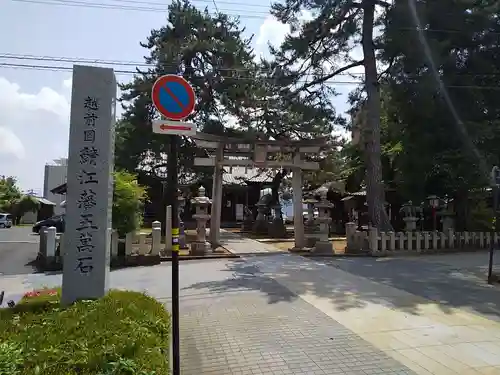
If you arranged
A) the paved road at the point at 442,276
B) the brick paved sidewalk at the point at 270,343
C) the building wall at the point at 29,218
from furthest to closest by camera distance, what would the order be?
Result: the building wall at the point at 29,218 → the paved road at the point at 442,276 → the brick paved sidewalk at the point at 270,343

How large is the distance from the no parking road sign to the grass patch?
87.4 inches

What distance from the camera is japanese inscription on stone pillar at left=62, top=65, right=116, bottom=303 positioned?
6250 mm

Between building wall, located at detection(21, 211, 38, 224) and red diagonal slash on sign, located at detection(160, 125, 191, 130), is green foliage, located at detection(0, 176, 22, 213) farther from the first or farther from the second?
red diagonal slash on sign, located at detection(160, 125, 191, 130)

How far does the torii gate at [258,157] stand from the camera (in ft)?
52.3

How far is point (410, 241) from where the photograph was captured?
15.2 meters

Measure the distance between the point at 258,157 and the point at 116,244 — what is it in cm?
629

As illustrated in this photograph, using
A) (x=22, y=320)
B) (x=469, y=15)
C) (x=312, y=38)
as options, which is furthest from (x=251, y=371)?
(x=469, y=15)

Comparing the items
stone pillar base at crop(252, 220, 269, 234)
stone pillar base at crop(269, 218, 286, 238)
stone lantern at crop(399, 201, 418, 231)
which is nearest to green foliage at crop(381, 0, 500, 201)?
stone lantern at crop(399, 201, 418, 231)

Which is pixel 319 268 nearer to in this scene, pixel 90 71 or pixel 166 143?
pixel 90 71

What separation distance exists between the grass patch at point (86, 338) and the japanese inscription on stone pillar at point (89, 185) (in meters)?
0.45

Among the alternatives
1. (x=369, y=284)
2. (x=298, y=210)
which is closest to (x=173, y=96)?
(x=369, y=284)

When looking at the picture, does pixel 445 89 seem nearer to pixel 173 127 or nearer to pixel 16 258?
pixel 173 127

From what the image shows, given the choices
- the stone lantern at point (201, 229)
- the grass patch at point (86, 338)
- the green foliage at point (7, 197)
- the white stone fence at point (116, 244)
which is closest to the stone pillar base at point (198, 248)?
the stone lantern at point (201, 229)

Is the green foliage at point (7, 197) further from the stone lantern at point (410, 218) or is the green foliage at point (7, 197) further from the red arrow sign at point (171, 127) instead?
the red arrow sign at point (171, 127)
